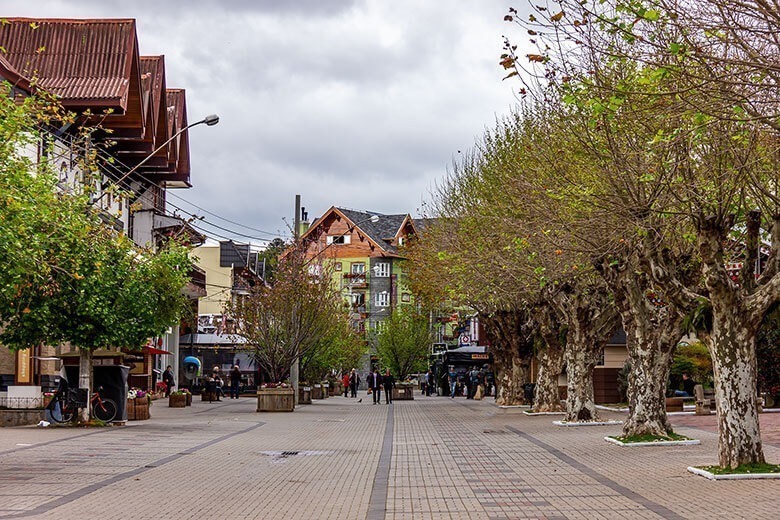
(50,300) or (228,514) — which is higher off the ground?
(50,300)

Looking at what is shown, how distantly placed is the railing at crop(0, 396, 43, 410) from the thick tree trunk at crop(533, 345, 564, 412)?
631 inches

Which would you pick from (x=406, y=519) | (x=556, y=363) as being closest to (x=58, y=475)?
(x=406, y=519)

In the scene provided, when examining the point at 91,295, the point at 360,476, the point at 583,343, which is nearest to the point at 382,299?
the point at 583,343

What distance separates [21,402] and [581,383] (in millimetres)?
15643

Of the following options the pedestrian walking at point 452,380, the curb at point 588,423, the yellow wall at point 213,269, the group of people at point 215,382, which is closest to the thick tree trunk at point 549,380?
the curb at point 588,423

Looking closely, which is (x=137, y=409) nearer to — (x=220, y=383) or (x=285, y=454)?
(x=285, y=454)

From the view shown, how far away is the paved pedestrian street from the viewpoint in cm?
1335

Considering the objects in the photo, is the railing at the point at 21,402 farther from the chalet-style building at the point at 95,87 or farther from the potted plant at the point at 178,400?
the potted plant at the point at 178,400

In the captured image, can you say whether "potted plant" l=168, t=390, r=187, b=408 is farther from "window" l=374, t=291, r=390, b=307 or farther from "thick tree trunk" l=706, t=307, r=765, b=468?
"window" l=374, t=291, r=390, b=307

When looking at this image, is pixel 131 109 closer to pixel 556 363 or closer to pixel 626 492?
pixel 556 363

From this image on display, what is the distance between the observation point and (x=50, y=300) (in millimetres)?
27844

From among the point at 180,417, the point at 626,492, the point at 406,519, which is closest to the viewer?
the point at 406,519

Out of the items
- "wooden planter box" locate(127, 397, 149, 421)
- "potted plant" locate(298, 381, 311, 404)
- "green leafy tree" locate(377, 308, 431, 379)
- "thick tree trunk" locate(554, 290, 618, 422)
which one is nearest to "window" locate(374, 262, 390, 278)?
"green leafy tree" locate(377, 308, 431, 379)

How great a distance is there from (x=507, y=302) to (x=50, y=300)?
18.0 metres
